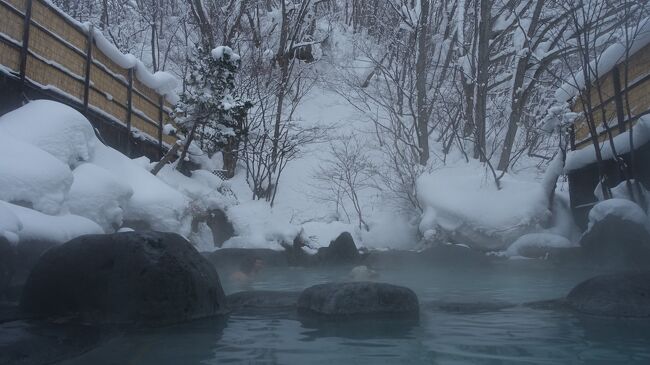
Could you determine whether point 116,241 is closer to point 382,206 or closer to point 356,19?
point 382,206

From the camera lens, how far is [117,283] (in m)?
4.08

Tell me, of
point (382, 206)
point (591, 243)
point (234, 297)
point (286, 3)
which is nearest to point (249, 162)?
point (382, 206)

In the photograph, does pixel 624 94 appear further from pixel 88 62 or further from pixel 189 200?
pixel 88 62

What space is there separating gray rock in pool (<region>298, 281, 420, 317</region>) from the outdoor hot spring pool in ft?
0.64

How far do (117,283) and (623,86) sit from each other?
8499 millimetres

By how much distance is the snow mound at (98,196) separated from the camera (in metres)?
7.54

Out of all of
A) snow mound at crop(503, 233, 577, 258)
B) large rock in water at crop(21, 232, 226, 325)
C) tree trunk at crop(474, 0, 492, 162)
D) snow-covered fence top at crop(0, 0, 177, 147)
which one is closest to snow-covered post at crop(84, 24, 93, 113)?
snow-covered fence top at crop(0, 0, 177, 147)

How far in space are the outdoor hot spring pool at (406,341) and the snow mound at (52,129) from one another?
459 cm

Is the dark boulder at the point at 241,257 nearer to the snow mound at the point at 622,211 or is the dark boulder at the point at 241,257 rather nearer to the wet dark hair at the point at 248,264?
the wet dark hair at the point at 248,264

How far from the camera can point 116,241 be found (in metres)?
4.30

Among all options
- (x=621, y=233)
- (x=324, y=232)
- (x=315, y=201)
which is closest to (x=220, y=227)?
(x=324, y=232)

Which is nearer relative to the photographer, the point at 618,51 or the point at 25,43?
the point at 25,43

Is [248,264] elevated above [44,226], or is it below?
below

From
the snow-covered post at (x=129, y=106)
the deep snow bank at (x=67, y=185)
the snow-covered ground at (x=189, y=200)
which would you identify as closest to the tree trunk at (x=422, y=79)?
the snow-covered ground at (x=189, y=200)
